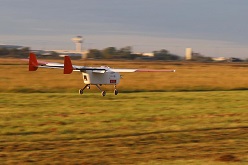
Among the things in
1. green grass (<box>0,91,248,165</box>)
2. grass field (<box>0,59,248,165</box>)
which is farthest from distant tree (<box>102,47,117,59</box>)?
green grass (<box>0,91,248,165</box>)

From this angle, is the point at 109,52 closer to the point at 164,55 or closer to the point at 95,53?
the point at 95,53

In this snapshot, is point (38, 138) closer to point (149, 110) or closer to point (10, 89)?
point (149, 110)

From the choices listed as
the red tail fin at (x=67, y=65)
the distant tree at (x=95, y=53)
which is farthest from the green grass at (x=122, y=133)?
the distant tree at (x=95, y=53)

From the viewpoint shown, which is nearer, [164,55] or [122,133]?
[122,133]

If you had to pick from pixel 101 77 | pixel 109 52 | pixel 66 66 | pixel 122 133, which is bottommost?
pixel 122 133

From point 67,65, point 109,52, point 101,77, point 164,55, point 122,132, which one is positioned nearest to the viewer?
point 122,132

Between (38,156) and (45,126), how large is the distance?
340 cm

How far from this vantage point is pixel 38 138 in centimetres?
989

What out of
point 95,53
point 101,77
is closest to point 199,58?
point 95,53

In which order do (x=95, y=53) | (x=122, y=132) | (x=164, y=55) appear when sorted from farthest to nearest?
(x=164, y=55) → (x=95, y=53) → (x=122, y=132)

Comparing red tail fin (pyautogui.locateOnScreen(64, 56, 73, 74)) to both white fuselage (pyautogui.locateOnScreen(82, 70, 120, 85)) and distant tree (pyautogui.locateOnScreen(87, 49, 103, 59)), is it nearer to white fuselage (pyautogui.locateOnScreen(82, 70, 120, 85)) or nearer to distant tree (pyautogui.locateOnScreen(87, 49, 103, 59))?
white fuselage (pyautogui.locateOnScreen(82, 70, 120, 85))

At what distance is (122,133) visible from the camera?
10.6 meters

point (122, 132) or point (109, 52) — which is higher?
point (109, 52)

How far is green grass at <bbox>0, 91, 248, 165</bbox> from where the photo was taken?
818cm
